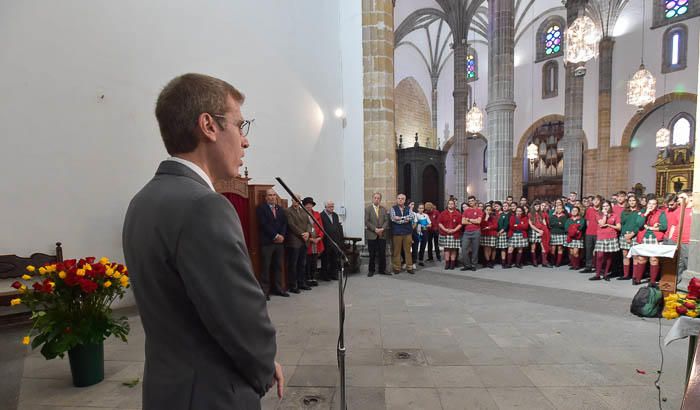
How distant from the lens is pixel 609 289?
6.05 m

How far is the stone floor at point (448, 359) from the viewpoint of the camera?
268 centimetres

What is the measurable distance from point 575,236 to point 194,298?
863cm

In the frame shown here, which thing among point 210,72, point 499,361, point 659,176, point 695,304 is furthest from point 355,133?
point 659,176

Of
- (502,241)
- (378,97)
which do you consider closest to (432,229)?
(502,241)

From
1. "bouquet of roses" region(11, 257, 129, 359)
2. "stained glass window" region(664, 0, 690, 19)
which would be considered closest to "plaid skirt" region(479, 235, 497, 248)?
"bouquet of roses" region(11, 257, 129, 359)

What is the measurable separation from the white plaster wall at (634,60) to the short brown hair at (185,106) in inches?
815

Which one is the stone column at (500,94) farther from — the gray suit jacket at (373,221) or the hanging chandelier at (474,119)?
the gray suit jacket at (373,221)

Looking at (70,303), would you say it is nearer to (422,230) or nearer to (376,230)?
(376,230)

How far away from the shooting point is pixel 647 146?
17078mm

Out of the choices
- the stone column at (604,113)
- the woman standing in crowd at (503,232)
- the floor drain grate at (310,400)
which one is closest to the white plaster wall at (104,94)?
the floor drain grate at (310,400)

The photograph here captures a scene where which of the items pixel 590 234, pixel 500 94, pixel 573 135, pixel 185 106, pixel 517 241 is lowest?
pixel 517 241

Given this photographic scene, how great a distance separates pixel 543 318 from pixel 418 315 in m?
1.53

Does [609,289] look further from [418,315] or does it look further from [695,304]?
[695,304]

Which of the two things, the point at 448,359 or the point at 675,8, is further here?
the point at 675,8
